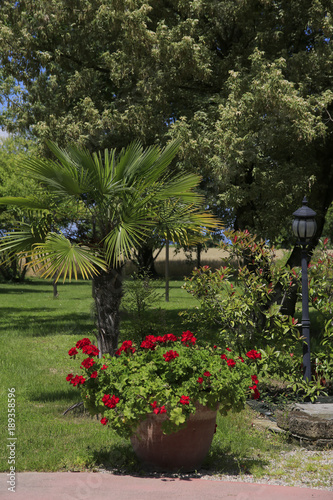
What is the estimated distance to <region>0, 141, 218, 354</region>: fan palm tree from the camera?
23.5ft

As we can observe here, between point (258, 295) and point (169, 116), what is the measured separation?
696cm

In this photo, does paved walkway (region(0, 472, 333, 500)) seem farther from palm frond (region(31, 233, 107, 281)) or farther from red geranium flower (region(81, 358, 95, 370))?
palm frond (region(31, 233, 107, 281))

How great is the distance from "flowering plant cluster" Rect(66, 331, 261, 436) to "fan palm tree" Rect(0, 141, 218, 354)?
6.10 ft

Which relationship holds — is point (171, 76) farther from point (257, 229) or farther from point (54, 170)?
point (54, 170)

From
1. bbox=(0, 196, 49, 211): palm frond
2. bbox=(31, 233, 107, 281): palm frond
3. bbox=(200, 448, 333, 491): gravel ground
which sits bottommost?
bbox=(200, 448, 333, 491): gravel ground

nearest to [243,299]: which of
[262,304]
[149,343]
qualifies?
[262,304]

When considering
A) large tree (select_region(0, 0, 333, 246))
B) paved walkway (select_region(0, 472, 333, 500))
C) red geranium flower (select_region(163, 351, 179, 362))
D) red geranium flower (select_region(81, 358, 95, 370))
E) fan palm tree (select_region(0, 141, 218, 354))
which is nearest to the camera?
paved walkway (select_region(0, 472, 333, 500))

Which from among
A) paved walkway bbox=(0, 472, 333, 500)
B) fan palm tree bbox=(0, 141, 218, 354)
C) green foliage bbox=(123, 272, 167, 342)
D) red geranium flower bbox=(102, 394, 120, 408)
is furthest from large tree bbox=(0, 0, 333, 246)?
paved walkway bbox=(0, 472, 333, 500)

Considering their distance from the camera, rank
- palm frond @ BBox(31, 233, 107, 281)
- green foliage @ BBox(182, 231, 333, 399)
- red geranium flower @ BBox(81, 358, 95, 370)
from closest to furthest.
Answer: red geranium flower @ BBox(81, 358, 95, 370) → palm frond @ BBox(31, 233, 107, 281) → green foliage @ BBox(182, 231, 333, 399)

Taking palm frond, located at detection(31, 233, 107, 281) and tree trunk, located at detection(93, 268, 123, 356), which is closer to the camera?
palm frond, located at detection(31, 233, 107, 281)

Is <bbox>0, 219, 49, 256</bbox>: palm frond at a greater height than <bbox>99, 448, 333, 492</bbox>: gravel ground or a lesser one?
greater

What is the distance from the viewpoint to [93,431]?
6.58 metres

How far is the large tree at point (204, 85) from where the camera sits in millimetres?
11352

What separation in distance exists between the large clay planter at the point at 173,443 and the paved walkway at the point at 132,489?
165 mm
